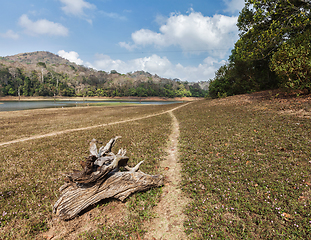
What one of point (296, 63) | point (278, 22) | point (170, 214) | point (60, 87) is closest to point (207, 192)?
point (170, 214)

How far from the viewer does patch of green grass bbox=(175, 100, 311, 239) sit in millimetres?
3802

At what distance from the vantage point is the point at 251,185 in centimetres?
525

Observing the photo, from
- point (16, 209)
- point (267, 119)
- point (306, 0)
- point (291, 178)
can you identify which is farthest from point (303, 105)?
point (16, 209)

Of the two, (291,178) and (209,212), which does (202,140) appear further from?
(209,212)

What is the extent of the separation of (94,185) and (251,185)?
544 centimetres

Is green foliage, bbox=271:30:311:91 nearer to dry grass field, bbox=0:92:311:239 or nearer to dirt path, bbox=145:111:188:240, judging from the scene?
dry grass field, bbox=0:92:311:239

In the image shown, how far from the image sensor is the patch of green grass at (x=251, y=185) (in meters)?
3.80

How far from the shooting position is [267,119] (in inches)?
468

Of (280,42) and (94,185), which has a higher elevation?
(280,42)

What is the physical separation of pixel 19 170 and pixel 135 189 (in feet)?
21.4

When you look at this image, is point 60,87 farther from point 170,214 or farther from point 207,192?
point 207,192

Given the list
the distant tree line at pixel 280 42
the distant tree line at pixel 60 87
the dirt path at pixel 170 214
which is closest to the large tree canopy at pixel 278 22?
the distant tree line at pixel 280 42

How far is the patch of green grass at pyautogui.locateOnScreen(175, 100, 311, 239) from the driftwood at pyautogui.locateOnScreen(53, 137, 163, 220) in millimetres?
2112

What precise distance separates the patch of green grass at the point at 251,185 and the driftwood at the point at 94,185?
211cm
